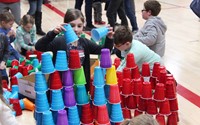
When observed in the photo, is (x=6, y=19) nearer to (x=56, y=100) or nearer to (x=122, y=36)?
(x=122, y=36)

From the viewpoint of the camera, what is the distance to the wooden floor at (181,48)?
289 centimetres

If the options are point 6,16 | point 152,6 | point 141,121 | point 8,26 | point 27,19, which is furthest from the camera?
point 27,19

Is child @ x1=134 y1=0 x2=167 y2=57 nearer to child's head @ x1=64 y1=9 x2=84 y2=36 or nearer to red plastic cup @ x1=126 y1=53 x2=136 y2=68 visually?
red plastic cup @ x1=126 y1=53 x2=136 y2=68

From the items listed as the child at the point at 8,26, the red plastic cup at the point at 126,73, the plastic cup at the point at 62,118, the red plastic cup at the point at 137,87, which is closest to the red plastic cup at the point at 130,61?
the red plastic cup at the point at 126,73

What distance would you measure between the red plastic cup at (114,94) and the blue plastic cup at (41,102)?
445mm

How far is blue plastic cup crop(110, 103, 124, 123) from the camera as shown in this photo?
232cm

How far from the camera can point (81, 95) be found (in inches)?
90.7

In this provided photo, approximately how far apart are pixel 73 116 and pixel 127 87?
0.47 metres

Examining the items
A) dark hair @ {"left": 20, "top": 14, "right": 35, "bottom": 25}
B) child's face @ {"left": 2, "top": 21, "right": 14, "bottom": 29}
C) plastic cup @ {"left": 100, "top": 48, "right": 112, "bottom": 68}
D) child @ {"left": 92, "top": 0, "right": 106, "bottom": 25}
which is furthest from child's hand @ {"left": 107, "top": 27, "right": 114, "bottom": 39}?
child @ {"left": 92, "top": 0, "right": 106, "bottom": 25}

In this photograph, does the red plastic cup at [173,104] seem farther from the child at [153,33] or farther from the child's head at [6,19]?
the child's head at [6,19]

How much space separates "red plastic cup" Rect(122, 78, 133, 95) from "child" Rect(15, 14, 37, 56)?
2025 millimetres

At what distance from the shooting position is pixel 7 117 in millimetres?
1794

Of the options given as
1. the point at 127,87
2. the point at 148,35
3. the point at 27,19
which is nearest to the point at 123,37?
the point at 127,87

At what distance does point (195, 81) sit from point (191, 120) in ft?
2.95
